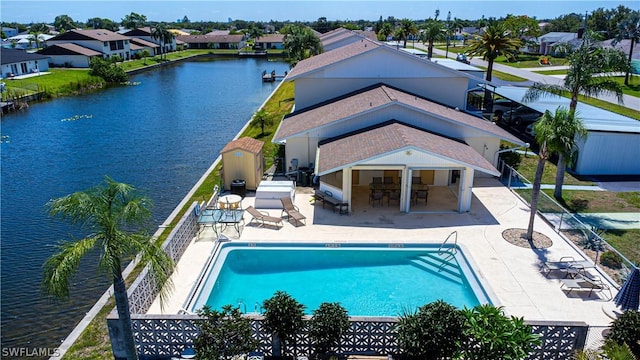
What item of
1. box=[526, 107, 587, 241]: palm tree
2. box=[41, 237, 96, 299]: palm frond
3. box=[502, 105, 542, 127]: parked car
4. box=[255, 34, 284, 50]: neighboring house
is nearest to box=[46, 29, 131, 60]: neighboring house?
box=[255, 34, 284, 50]: neighboring house

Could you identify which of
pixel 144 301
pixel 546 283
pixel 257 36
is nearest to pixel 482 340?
pixel 546 283

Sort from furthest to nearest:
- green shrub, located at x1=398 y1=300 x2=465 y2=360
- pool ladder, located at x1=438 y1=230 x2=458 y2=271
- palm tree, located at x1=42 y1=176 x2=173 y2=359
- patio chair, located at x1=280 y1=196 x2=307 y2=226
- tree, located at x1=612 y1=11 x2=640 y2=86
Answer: tree, located at x1=612 y1=11 x2=640 y2=86 → patio chair, located at x1=280 y1=196 x2=307 y2=226 → pool ladder, located at x1=438 y1=230 x2=458 y2=271 → green shrub, located at x1=398 y1=300 x2=465 y2=360 → palm tree, located at x1=42 y1=176 x2=173 y2=359

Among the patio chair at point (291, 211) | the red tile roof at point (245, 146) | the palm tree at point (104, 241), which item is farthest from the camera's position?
the red tile roof at point (245, 146)

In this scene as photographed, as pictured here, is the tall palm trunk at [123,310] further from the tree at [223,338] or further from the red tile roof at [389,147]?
the red tile roof at [389,147]

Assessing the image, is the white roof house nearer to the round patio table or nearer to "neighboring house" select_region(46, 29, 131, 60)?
the round patio table

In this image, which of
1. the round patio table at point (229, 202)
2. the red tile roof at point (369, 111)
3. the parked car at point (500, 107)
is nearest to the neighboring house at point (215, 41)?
the parked car at point (500, 107)

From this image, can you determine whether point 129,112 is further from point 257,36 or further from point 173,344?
point 257,36

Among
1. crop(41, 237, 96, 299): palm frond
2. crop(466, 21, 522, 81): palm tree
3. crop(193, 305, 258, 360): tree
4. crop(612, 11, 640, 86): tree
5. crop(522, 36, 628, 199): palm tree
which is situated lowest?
crop(193, 305, 258, 360): tree
